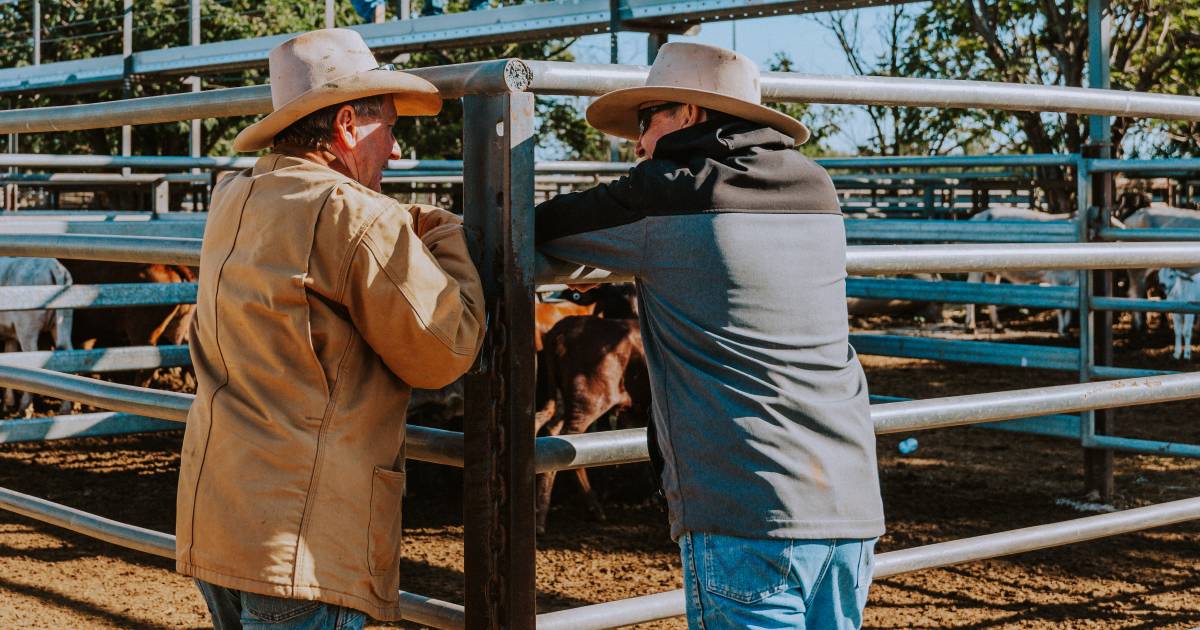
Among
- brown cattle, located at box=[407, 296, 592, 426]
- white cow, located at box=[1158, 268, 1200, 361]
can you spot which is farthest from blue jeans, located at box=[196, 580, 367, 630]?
white cow, located at box=[1158, 268, 1200, 361]

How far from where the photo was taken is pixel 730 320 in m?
1.97

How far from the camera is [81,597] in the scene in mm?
5094

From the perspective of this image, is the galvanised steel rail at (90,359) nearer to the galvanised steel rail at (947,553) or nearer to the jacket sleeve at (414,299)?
the galvanised steel rail at (947,553)

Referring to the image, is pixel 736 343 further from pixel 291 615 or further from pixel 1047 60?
pixel 1047 60

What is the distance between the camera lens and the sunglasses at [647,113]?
6.95 feet

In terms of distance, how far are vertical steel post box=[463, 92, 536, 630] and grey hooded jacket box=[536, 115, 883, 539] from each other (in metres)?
0.12

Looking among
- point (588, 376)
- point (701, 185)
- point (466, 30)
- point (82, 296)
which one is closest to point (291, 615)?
point (701, 185)

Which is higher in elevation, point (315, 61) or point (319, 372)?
point (315, 61)

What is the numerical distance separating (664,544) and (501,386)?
4.55 metres

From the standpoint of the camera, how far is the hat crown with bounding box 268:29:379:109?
197cm

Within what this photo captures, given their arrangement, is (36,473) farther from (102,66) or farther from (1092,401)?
(102,66)

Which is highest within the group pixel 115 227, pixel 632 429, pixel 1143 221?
pixel 1143 221

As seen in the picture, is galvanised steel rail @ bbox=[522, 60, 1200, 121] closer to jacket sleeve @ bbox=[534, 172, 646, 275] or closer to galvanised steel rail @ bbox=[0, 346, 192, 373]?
jacket sleeve @ bbox=[534, 172, 646, 275]

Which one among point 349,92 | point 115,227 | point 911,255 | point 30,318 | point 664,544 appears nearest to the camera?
point 349,92
